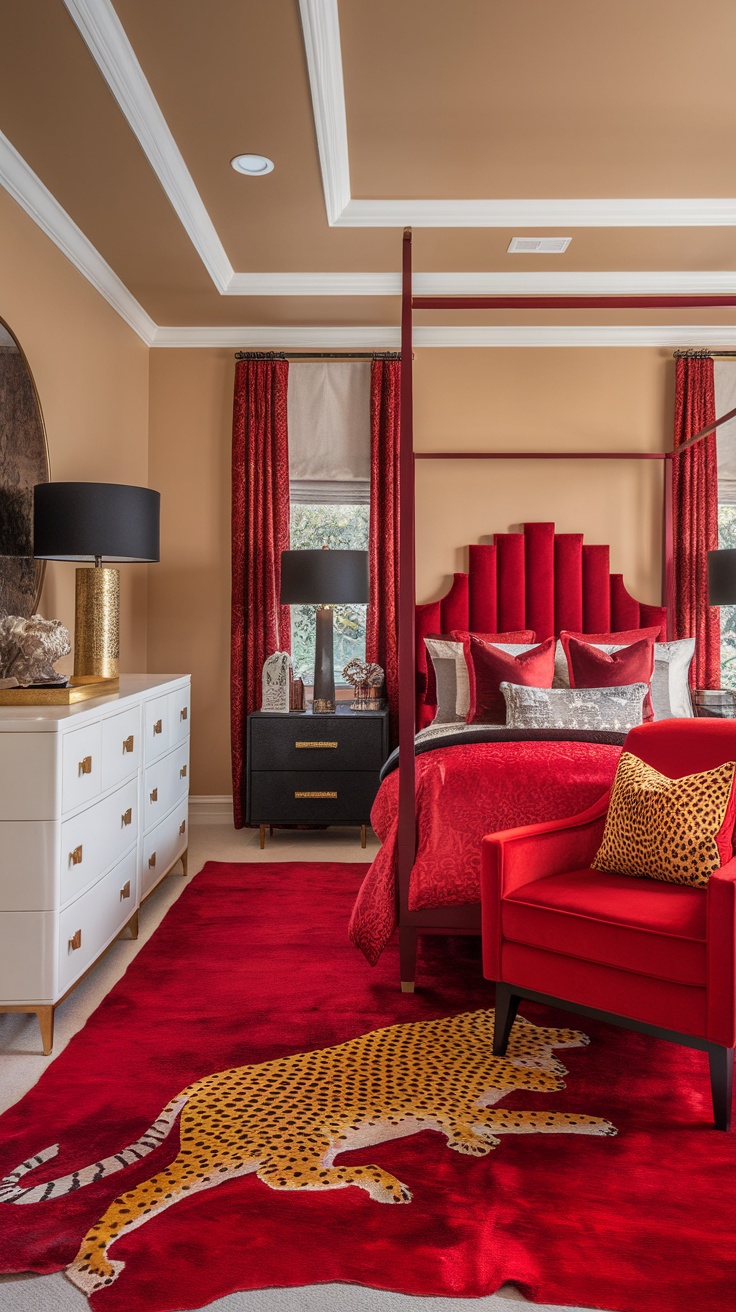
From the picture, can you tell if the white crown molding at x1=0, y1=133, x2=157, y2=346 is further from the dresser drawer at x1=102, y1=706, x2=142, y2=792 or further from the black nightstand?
the black nightstand

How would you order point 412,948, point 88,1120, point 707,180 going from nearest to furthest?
1. point 88,1120
2. point 412,948
3. point 707,180

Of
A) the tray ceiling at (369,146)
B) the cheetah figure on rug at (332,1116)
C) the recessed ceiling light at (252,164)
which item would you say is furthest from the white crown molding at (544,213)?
the cheetah figure on rug at (332,1116)

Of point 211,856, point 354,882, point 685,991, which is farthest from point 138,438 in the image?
point 685,991

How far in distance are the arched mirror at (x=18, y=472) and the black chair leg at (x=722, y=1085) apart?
2.61 metres

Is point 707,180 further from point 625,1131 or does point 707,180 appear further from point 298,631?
point 625,1131

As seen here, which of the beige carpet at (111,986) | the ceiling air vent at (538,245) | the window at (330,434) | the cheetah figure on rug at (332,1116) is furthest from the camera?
the window at (330,434)

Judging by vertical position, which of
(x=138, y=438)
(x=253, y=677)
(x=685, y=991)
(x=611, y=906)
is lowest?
(x=685, y=991)

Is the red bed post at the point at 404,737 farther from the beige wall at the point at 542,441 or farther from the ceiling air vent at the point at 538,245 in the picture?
the beige wall at the point at 542,441

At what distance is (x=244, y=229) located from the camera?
3902 mm

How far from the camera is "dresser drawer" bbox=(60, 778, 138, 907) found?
2441 mm

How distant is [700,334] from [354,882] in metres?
3.50

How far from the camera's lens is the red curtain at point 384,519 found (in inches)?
192

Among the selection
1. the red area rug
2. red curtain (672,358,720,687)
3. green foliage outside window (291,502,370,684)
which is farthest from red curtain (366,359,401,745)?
the red area rug

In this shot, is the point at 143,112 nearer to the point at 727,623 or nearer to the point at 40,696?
the point at 40,696
